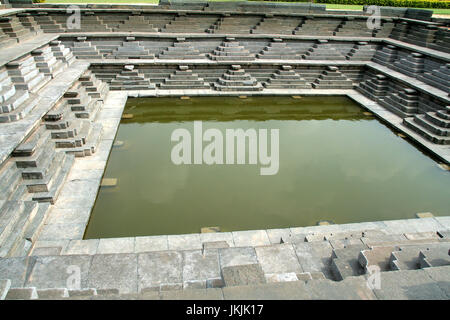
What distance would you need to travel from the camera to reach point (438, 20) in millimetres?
13078

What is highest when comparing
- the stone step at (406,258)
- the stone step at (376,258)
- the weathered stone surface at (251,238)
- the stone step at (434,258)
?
the stone step at (434,258)

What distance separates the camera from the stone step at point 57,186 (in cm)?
566

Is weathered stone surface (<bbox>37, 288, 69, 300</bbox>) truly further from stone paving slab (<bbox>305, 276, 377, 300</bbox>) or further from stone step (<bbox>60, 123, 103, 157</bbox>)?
stone step (<bbox>60, 123, 103, 157</bbox>)

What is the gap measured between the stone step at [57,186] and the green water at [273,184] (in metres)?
0.77

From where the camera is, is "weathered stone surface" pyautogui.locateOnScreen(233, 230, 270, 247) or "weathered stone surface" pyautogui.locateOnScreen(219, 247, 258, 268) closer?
"weathered stone surface" pyautogui.locateOnScreen(219, 247, 258, 268)

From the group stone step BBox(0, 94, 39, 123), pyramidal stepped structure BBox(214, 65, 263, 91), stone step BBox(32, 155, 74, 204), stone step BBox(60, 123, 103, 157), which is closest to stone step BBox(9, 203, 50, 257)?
stone step BBox(32, 155, 74, 204)

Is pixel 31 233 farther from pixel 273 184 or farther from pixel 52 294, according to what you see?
A: pixel 273 184

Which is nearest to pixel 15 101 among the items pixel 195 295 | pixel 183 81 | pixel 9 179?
pixel 9 179

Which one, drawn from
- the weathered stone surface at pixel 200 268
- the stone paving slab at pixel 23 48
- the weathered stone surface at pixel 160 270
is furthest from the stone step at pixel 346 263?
the stone paving slab at pixel 23 48

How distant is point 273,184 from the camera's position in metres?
6.59

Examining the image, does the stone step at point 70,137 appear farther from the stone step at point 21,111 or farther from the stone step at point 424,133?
the stone step at point 424,133

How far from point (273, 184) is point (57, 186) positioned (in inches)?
164

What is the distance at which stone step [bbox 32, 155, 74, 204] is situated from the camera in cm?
566

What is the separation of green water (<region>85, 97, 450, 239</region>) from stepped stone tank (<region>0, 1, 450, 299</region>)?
401 millimetres
